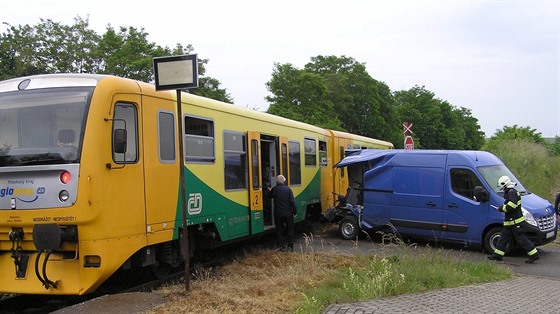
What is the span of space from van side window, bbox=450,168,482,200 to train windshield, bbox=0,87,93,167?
786cm

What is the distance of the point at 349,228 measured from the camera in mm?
12586

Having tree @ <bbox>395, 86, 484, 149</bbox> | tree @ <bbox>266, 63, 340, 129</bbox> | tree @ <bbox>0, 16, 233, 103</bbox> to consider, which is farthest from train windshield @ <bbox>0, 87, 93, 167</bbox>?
tree @ <bbox>395, 86, 484, 149</bbox>

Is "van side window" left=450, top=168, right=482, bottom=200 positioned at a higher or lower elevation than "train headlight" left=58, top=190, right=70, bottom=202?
lower

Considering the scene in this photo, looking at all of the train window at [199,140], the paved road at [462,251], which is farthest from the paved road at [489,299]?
the train window at [199,140]

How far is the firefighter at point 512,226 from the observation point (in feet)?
31.3

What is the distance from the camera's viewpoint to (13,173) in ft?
20.8

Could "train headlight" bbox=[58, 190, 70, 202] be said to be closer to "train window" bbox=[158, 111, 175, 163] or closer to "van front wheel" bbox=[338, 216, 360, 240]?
"train window" bbox=[158, 111, 175, 163]

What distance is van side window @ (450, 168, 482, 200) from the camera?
1068 cm

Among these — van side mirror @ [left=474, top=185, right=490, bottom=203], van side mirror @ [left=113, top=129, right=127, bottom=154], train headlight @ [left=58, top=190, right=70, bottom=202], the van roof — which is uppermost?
van side mirror @ [left=113, top=129, right=127, bottom=154]

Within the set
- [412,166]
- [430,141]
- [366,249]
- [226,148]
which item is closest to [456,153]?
[412,166]

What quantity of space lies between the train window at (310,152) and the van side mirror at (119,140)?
25.2ft

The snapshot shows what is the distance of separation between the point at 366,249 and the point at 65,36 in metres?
25.4

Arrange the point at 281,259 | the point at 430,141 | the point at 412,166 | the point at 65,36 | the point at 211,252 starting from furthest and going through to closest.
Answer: the point at 430,141, the point at 65,36, the point at 412,166, the point at 211,252, the point at 281,259

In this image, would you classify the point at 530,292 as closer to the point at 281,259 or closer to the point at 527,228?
the point at 527,228
